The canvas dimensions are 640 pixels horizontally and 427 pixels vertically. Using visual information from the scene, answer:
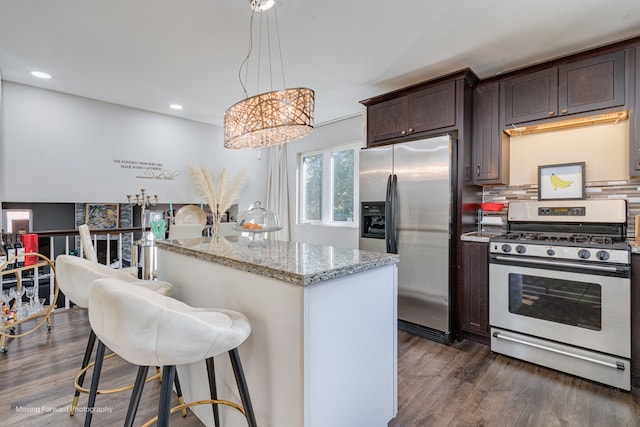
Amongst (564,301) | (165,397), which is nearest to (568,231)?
(564,301)

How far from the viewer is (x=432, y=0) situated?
6.35 ft

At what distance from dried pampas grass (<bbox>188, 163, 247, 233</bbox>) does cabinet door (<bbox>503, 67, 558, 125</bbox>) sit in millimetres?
3598

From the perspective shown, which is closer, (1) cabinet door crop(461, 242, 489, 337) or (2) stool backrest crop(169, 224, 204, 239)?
(1) cabinet door crop(461, 242, 489, 337)

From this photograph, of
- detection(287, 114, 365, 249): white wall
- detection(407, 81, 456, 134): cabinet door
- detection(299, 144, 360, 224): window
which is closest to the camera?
detection(407, 81, 456, 134): cabinet door

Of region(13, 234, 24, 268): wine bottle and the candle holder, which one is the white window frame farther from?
region(13, 234, 24, 268): wine bottle

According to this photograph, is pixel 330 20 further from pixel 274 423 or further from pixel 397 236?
pixel 274 423

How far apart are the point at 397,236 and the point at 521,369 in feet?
4.45

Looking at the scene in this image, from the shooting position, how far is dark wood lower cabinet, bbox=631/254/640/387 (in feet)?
6.49

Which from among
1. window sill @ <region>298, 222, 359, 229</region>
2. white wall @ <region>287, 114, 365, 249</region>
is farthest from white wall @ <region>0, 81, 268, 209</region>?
window sill @ <region>298, 222, 359, 229</region>

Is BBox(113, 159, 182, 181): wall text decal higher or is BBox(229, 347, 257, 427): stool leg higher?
BBox(113, 159, 182, 181): wall text decal

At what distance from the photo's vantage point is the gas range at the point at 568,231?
2098 millimetres

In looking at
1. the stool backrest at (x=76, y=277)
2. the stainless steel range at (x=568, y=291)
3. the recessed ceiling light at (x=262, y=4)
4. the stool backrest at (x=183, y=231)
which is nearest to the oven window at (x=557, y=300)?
the stainless steel range at (x=568, y=291)

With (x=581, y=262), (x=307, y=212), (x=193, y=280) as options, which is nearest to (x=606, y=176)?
(x=581, y=262)

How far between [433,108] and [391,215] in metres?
1.05
